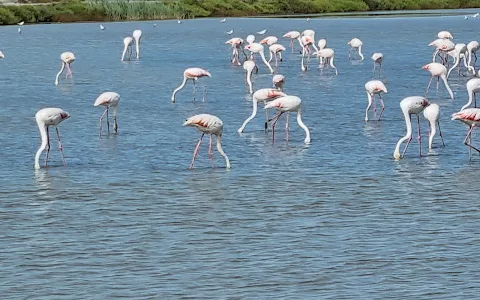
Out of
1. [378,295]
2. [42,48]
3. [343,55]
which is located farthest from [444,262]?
[42,48]

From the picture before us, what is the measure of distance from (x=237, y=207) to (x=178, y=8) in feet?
171

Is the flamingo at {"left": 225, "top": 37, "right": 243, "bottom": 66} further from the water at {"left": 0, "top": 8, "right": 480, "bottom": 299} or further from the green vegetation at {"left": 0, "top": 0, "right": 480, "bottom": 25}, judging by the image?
the green vegetation at {"left": 0, "top": 0, "right": 480, "bottom": 25}

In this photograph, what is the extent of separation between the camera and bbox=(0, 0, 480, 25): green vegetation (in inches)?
2383

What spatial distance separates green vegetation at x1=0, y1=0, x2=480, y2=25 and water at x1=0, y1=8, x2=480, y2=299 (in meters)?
37.1

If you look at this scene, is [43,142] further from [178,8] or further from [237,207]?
Answer: [178,8]

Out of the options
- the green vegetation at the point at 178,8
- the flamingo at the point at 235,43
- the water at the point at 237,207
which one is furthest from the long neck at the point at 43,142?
the green vegetation at the point at 178,8

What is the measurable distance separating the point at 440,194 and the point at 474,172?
1.45m

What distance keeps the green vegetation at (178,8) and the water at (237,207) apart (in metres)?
37.1

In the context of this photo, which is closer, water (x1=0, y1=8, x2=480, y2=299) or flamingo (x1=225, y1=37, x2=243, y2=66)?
water (x1=0, y1=8, x2=480, y2=299)

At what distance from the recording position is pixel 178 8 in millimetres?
63312

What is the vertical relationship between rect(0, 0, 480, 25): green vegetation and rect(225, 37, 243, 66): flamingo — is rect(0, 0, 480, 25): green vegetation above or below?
below

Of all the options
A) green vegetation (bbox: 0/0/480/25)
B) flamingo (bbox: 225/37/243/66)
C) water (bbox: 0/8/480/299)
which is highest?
water (bbox: 0/8/480/299)

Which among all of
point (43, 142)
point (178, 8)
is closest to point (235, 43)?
point (43, 142)

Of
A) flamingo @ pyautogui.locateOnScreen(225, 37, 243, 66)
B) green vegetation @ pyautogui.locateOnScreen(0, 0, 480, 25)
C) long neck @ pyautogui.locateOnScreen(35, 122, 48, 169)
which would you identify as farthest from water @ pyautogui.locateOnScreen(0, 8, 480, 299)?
green vegetation @ pyautogui.locateOnScreen(0, 0, 480, 25)
